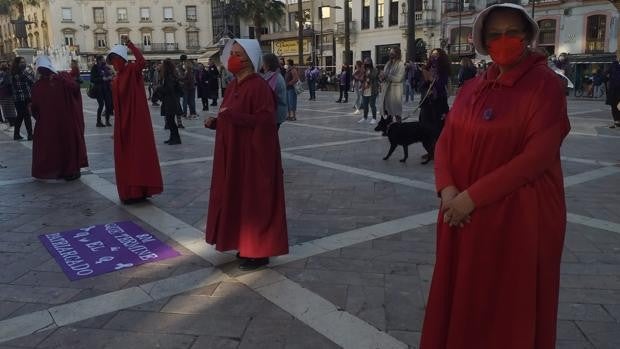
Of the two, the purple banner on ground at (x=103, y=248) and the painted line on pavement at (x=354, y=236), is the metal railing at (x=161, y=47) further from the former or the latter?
the painted line on pavement at (x=354, y=236)

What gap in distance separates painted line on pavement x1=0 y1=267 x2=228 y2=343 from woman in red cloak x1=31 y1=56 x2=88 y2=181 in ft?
13.5

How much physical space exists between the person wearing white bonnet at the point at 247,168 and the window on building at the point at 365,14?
41.5 m

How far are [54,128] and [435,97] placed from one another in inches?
211

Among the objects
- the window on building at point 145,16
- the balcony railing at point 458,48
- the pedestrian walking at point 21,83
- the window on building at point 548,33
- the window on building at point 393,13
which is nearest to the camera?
the pedestrian walking at point 21,83

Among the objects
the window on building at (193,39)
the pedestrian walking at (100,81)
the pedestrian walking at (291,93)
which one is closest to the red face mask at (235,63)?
the pedestrian walking at (291,93)

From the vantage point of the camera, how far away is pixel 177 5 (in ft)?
214

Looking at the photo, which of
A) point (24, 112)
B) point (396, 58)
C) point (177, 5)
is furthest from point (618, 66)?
point (177, 5)

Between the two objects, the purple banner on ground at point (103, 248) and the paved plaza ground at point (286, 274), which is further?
the purple banner on ground at point (103, 248)

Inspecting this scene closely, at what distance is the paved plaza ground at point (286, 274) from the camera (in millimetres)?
3031

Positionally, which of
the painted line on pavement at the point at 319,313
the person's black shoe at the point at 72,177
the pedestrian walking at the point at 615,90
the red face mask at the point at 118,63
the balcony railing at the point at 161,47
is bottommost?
A: the painted line on pavement at the point at 319,313

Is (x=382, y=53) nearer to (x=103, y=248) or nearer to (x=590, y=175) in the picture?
(x=590, y=175)

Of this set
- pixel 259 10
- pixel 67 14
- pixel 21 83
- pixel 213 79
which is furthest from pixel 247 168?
pixel 67 14

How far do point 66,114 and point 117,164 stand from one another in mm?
1911

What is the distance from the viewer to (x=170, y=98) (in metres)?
10.5
